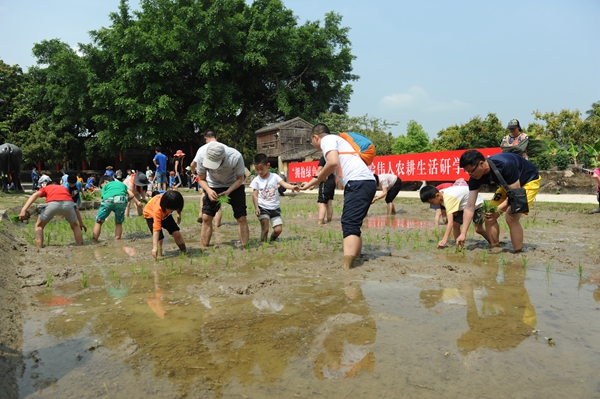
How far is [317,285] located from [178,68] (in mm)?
31402

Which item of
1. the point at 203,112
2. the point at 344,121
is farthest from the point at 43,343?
the point at 344,121

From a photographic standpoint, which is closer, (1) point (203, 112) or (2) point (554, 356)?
(2) point (554, 356)

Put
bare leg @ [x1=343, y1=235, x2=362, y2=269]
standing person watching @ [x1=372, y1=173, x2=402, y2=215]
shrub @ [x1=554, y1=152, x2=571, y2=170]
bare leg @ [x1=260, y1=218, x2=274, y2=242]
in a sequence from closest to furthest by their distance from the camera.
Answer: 1. bare leg @ [x1=343, y1=235, x2=362, y2=269]
2. bare leg @ [x1=260, y1=218, x2=274, y2=242]
3. standing person watching @ [x1=372, y1=173, x2=402, y2=215]
4. shrub @ [x1=554, y1=152, x2=571, y2=170]

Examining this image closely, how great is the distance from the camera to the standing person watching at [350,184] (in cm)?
488

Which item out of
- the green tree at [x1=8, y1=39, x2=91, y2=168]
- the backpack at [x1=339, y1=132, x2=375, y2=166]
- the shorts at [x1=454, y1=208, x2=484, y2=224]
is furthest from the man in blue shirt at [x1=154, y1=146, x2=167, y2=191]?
the green tree at [x1=8, y1=39, x2=91, y2=168]

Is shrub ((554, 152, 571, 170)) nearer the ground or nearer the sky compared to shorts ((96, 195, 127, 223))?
nearer the sky

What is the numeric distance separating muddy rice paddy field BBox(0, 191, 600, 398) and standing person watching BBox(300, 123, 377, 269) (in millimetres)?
273

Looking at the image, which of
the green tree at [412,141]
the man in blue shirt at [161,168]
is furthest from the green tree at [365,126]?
the man in blue shirt at [161,168]

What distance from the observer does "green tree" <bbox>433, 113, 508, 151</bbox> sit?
25.9m

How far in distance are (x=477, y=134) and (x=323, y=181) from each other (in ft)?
79.1

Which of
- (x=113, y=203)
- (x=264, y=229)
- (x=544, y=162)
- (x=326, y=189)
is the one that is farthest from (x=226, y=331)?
(x=544, y=162)

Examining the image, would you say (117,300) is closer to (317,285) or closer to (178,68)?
(317,285)

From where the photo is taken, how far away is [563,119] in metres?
29.0

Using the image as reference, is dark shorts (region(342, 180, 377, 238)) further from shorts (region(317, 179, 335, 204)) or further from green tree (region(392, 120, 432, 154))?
green tree (region(392, 120, 432, 154))
